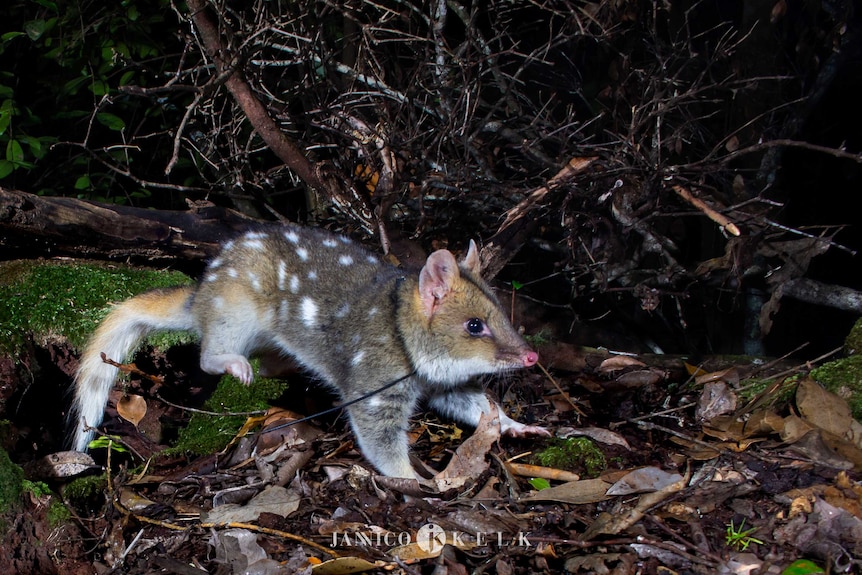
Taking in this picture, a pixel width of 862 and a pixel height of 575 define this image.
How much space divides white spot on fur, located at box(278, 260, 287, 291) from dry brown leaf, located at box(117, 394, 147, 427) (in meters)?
0.94

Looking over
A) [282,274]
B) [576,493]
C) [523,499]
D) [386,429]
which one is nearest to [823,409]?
[576,493]

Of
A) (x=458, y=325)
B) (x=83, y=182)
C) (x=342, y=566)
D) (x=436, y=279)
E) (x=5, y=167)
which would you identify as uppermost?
(x=5, y=167)

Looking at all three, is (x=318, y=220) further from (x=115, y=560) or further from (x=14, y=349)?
(x=115, y=560)

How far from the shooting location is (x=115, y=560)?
294 centimetres

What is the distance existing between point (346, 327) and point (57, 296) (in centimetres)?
177

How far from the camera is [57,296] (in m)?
4.34

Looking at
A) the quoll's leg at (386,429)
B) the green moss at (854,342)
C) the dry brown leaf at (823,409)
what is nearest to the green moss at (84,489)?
the quoll's leg at (386,429)

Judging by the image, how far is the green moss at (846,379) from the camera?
3445 millimetres

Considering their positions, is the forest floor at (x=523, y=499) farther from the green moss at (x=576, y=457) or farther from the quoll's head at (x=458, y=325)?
the quoll's head at (x=458, y=325)

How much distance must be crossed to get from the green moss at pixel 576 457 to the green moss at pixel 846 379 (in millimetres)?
1135

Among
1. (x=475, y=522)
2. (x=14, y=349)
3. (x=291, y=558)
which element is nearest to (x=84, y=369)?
(x=14, y=349)

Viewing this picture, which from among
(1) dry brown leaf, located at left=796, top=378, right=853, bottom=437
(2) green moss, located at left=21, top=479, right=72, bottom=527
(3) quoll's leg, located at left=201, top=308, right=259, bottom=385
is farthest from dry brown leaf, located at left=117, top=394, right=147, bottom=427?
(1) dry brown leaf, located at left=796, top=378, right=853, bottom=437

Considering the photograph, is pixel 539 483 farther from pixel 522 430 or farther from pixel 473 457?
pixel 522 430

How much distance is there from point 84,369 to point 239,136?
7.92 feet
